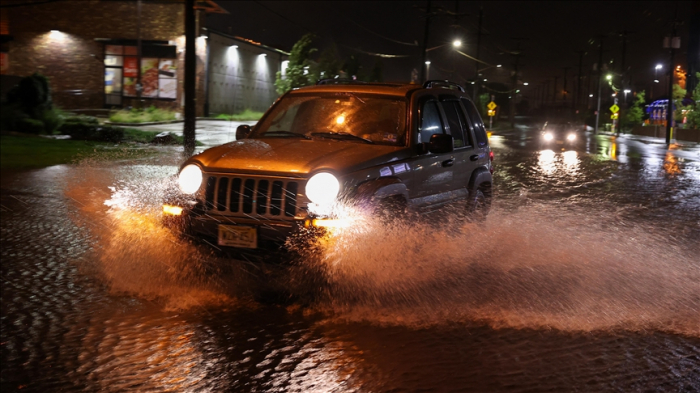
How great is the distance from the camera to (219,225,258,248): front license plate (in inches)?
238

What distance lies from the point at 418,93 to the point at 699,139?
1903 inches

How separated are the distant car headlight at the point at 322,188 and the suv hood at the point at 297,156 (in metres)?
0.08

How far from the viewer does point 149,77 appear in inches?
1503

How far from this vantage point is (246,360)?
482 centimetres

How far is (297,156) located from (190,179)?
0.95m

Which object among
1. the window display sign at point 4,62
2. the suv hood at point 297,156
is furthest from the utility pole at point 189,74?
the window display sign at point 4,62

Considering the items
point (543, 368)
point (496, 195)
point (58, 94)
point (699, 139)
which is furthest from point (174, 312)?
point (699, 139)

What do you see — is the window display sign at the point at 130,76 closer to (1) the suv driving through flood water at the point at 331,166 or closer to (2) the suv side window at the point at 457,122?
(1) the suv driving through flood water at the point at 331,166

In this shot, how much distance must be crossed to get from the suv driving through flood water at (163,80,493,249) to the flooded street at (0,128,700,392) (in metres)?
0.28

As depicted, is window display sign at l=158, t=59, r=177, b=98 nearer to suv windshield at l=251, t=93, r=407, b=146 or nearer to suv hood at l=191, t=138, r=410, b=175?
suv windshield at l=251, t=93, r=407, b=146

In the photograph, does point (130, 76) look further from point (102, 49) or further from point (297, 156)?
point (297, 156)

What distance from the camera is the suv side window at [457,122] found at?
8203mm

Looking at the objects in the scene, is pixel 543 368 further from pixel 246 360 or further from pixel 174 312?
pixel 174 312

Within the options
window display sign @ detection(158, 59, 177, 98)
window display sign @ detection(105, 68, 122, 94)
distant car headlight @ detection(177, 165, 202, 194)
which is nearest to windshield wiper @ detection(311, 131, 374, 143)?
distant car headlight @ detection(177, 165, 202, 194)
